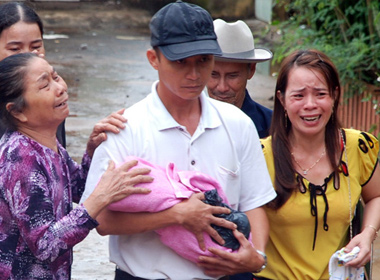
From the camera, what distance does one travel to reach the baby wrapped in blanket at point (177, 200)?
276 cm

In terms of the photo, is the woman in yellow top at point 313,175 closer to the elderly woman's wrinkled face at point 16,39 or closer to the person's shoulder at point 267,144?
the person's shoulder at point 267,144

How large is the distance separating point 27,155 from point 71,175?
0.40 m

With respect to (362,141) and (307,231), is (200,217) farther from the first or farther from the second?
(362,141)

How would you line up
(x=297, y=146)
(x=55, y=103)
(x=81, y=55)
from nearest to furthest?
(x=55, y=103)
(x=297, y=146)
(x=81, y=55)

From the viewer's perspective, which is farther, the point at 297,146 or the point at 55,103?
the point at 297,146

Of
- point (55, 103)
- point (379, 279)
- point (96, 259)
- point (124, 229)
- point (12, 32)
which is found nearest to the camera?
point (124, 229)

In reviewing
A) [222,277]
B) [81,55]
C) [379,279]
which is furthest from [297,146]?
[81,55]

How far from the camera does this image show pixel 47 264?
9.58 feet

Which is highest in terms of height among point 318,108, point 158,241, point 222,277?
point 318,108

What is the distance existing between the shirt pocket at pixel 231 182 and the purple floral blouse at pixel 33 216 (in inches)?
20.9

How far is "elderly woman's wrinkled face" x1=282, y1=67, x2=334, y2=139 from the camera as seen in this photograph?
11.2ft

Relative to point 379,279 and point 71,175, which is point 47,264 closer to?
point 71,175

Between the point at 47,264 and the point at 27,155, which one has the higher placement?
the point at 27,155

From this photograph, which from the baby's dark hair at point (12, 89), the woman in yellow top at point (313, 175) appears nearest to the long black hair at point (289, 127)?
the woman in yellow top at point (313, 175)
